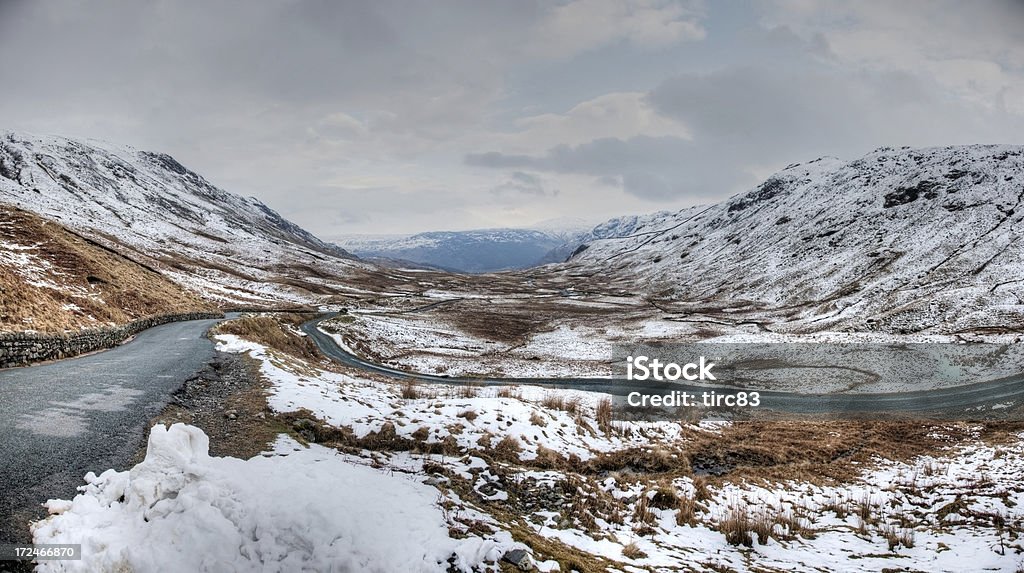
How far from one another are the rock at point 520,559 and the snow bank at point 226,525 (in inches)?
7.7

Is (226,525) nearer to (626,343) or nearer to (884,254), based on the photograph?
(626,343)

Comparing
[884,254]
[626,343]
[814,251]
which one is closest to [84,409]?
[626,343]

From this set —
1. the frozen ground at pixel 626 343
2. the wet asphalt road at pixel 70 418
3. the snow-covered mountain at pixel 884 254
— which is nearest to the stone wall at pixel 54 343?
the wet asphalt road at pixel 70 418

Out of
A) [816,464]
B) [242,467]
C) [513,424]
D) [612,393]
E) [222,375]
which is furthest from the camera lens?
[612,393]

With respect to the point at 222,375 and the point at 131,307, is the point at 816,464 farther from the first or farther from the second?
the point at 131,307

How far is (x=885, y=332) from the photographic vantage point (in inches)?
2265

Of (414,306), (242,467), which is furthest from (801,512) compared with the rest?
(414,306)

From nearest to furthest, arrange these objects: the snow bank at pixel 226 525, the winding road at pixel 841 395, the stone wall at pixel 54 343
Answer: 1. the snow bank at pixel 226 525
2. the stone wall at pixel 54 343
3. the winding road at pixel 841 395

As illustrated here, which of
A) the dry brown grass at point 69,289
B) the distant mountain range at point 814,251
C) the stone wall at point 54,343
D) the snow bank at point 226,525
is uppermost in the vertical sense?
the distant mountain range at point 814,251

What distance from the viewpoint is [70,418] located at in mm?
11711

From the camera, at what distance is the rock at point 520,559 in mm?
6984

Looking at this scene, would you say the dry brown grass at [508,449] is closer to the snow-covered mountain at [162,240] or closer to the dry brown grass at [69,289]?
the dry brown grass at [69,289]

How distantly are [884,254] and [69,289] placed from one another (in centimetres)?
13573

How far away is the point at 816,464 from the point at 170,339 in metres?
35.4
